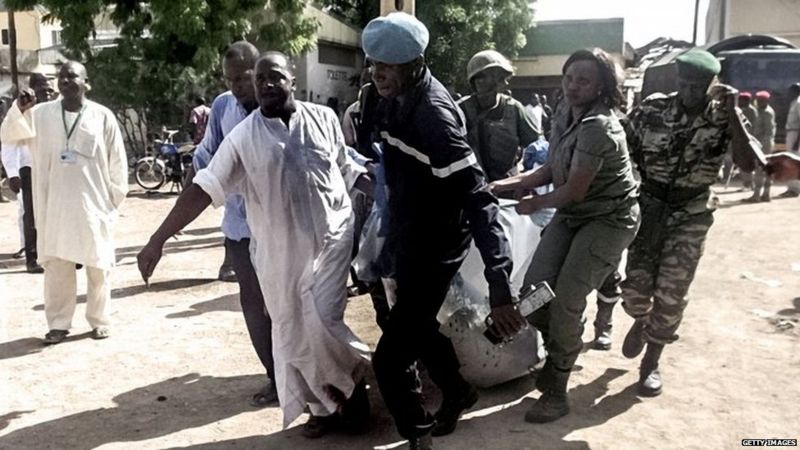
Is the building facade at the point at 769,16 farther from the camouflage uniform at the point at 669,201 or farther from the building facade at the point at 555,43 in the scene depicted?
the camouflage uniform at the point at 669,201

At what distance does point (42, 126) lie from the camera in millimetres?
4840

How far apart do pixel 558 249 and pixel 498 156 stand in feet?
3.94

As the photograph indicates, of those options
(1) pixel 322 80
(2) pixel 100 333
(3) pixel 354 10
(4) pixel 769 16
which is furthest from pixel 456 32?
(2) pixel 100 333

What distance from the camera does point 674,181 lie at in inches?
151

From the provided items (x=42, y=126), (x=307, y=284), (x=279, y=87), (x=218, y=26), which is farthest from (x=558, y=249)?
(x=218, y=26)

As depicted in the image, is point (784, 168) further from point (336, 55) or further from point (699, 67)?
point (336, 55)

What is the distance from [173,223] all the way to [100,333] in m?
2.44

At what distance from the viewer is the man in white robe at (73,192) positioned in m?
4.82

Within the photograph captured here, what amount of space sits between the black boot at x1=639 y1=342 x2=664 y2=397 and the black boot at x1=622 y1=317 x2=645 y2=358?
0.21 metres

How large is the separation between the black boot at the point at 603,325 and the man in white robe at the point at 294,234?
198cm

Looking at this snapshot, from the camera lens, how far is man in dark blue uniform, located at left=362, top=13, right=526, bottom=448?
2873mm

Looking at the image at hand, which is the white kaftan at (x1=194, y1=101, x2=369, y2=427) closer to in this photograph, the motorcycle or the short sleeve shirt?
the short sleeve shirt

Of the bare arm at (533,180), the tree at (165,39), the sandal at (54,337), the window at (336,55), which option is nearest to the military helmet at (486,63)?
the bare arm at (533,180)

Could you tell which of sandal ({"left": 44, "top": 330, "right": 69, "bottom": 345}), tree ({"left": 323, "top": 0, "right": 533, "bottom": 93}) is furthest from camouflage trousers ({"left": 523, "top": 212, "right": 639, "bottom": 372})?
tree ({"left": 323, "top": 0, "right": 533, "bottom": 93})
